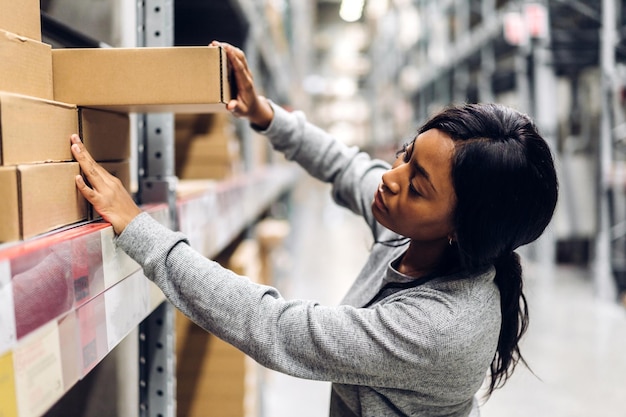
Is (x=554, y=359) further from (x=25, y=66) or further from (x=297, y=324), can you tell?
(x=25, y=66)

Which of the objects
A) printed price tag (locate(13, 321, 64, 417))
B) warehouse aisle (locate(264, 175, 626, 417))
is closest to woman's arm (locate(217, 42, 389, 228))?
warehouse aisle (locate(264, 175, 626, 417))

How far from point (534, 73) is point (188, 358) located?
505cm

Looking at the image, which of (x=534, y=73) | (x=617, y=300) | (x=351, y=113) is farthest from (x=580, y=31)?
(x=351, y=113)

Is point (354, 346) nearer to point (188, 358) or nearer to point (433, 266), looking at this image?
point (433, 266)

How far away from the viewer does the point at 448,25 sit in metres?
9.14

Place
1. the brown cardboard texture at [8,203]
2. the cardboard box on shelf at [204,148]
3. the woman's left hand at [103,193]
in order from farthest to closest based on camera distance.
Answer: the cardboard box on shelf at [204,148] → the woman's left hand at [103,193] → the brown cardboard texture at [8,203]

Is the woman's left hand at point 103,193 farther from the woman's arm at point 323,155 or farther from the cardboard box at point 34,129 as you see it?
the woman's arm at point 323,155

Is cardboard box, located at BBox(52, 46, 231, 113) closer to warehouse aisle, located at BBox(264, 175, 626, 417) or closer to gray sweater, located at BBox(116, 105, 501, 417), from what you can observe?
gray sweater, located at BBox(116, 105, 501, 417)

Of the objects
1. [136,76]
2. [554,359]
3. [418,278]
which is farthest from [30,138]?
[554,359]

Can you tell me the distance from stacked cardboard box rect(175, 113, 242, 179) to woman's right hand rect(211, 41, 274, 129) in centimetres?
63

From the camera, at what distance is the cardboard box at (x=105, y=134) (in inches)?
37.5

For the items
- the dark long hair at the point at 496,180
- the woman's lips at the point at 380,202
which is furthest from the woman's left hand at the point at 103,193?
the dark long hair at the point at 496,180

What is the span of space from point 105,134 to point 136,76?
5.8 inches

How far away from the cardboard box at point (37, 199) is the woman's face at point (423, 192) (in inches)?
20.7
